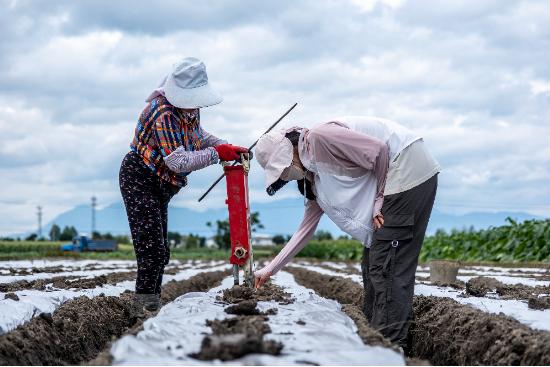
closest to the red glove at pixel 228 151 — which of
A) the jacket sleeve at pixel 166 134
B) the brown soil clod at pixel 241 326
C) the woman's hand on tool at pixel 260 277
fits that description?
the jacket sleeve at pixel 166 134

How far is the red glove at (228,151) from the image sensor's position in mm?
5262

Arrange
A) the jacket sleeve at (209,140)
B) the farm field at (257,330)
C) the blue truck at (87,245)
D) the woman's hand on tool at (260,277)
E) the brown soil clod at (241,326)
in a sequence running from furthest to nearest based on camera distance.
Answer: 1. the blue truck at (87,245)
2. the jacket sleeve at (209,140)
3. the woman's hand on tool at (260,277)
4. the brown soil clod at (241,326)
5. the farm field at (257,330)

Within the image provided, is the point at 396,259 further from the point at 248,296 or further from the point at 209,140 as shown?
the point at 209,140

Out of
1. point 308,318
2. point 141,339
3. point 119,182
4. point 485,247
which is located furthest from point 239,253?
point 485,247

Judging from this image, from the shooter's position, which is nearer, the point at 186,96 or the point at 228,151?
the point at 186,96

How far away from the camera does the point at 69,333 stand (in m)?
4.64

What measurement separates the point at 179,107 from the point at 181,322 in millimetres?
1900

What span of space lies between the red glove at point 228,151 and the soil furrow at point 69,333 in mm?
1369

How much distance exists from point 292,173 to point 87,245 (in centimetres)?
3773

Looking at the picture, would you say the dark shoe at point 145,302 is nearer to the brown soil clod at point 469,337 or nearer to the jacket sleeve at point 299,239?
the jacket sleeve at point 299,239

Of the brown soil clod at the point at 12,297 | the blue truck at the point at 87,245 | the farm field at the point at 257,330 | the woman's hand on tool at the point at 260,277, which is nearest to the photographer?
the farm field at the point at 257,330

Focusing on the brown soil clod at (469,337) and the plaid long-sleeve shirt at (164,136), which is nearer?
the brown soil clod at (469,337)

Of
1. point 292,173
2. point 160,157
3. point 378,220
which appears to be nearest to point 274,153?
point 292,173

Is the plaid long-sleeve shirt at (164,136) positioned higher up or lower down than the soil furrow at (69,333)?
higher up
